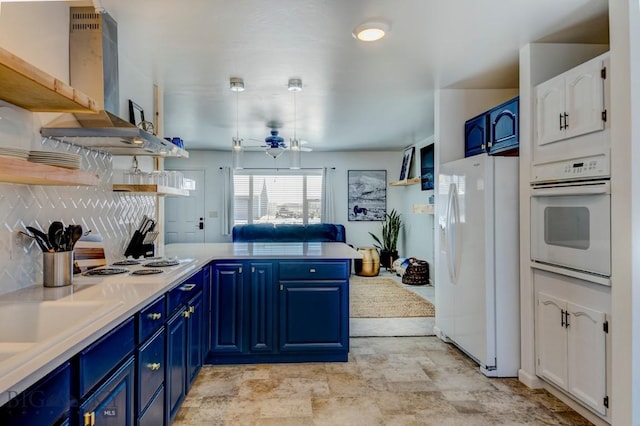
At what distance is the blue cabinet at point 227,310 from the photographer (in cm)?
295

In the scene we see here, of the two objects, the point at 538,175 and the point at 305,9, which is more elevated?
the point at 305,9

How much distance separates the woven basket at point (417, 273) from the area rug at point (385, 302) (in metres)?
0.23

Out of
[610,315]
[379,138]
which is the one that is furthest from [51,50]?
[379,138]

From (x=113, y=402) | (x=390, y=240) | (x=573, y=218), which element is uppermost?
(x=573, y=218)

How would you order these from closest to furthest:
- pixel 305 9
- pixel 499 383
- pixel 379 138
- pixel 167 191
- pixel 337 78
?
1. pixel 305 9
2. pixel 499 383
3. pixel 167 191
4. pixel 337 78
5. pixel 379 138

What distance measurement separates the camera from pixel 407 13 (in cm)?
216

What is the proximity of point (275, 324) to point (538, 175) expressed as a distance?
2198 mm

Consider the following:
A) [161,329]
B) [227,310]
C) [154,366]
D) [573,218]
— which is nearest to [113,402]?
[154,366]

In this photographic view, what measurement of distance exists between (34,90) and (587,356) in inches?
119

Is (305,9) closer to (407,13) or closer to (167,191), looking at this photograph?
(407,13)

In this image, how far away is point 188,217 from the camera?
24.7 feet

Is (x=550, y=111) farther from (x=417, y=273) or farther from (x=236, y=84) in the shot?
(x=417, y=273)

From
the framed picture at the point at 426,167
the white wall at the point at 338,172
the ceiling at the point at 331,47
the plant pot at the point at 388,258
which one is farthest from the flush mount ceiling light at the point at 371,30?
the plant pot at the point at 388,258

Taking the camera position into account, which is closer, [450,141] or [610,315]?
[610,315]
